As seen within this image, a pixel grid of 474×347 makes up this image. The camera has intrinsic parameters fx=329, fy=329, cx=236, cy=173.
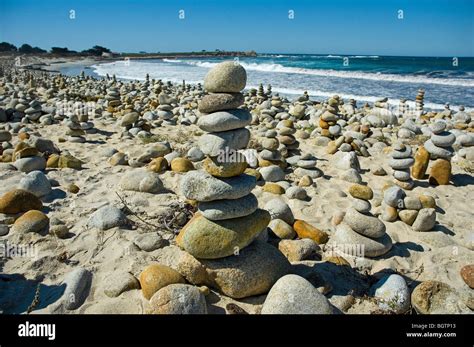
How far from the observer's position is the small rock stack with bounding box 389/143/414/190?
20.2ft

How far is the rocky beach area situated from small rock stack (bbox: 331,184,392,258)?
0.05ft

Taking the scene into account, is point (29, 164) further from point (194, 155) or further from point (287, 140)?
point (287, 140)

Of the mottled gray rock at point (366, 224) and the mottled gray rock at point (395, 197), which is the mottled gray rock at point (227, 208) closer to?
the mottled gray rock at point (366, 224)

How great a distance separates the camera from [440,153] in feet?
20.7

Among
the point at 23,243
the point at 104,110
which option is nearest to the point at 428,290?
the point at 23,243

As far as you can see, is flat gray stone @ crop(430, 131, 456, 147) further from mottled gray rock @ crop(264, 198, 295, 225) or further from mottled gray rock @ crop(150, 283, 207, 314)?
mottled gray rock @ crop(150, 283, 207, 314)

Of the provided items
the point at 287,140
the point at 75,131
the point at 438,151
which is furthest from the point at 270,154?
the point at 75,131

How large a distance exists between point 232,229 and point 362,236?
5.94 ft

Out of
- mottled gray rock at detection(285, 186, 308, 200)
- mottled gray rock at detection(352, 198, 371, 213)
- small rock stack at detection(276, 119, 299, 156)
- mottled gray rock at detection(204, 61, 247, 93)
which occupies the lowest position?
mottled gray rock at detection(285, 186, 308, 200)

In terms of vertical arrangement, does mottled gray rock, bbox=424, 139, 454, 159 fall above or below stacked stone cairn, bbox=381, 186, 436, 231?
above

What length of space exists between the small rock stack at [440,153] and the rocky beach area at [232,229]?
22 millimetres

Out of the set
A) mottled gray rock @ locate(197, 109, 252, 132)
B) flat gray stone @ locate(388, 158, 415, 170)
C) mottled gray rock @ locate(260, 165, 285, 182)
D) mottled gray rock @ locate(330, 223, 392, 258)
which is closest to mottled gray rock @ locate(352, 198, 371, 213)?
mottled gray rock @ locate(330, 223, 392, 258)

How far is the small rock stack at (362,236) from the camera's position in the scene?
13.1 ft
